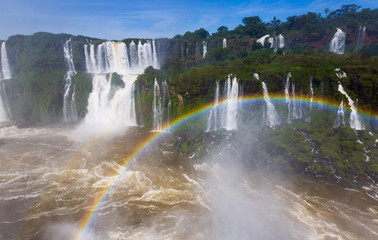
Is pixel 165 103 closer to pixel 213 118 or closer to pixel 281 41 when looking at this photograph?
pixel 213 118

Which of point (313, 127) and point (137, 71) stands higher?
point (137, 71)

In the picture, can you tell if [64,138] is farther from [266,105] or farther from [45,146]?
[266,105]

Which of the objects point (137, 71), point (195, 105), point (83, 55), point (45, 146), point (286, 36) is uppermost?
point (286, 36)

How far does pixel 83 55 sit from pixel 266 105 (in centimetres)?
2825

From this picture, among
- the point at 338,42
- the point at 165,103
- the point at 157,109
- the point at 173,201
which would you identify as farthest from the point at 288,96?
the point at 338,42

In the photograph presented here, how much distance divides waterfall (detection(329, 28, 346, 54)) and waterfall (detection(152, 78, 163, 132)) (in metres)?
28.0

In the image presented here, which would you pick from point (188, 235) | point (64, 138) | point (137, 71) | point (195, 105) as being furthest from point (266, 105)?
point (137, 71)

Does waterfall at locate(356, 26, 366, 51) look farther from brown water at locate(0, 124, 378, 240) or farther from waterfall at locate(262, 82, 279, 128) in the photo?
brown water at locate(0, 124, 378, 240)

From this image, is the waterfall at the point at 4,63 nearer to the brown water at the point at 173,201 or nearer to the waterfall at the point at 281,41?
the brown water at the point at 173,201

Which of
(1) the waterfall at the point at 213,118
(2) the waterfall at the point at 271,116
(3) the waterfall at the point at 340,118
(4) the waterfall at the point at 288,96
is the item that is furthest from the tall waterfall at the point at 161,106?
(3) the waterfall at the point at 340,118

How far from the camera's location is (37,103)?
25203 millimetres

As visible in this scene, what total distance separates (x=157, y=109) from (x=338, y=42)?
97.2 ft

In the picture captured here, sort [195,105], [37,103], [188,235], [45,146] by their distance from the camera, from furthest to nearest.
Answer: [37,103] < [195,105] < [45,146] < [188,235]

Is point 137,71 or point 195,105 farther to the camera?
point 137,71
